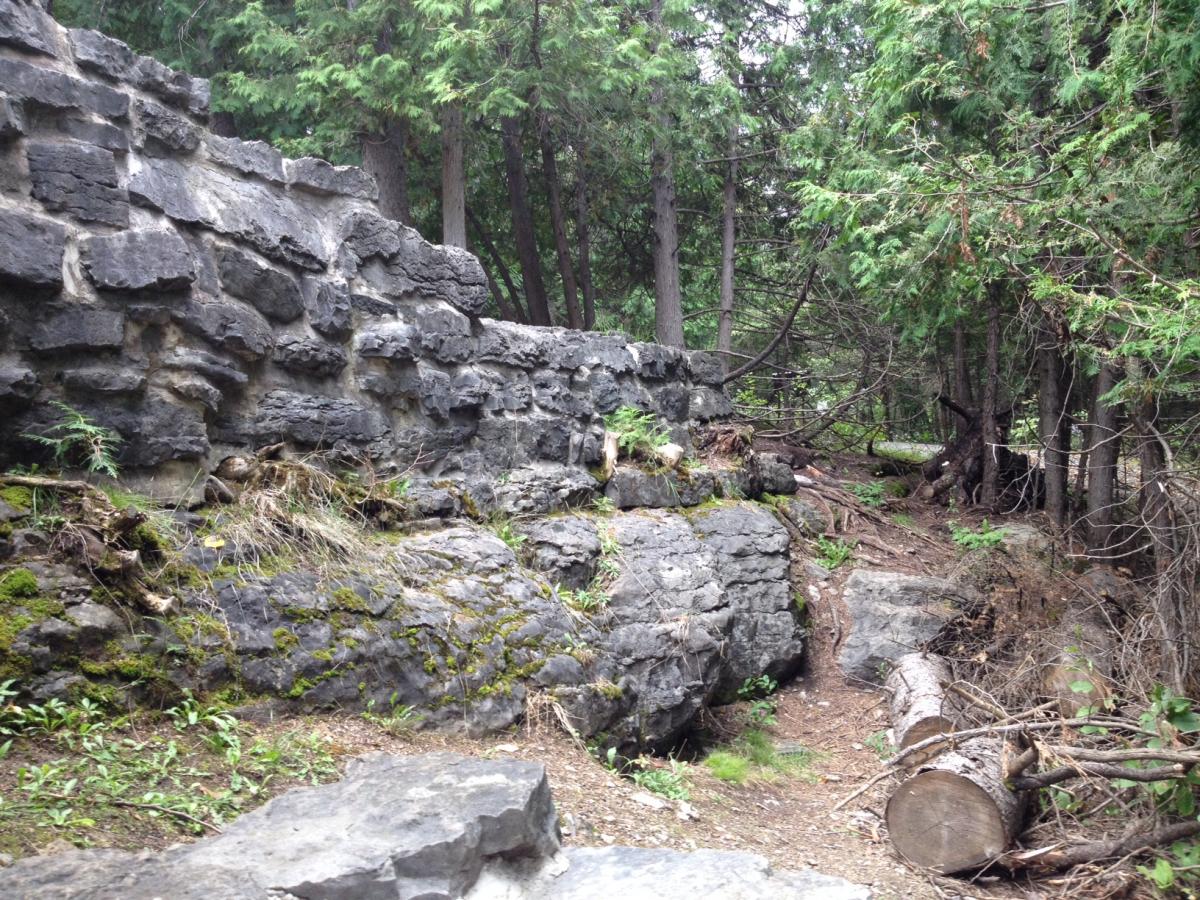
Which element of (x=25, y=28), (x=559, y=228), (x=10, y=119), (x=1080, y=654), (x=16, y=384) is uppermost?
(x=559, y=228)

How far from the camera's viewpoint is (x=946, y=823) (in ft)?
15.3

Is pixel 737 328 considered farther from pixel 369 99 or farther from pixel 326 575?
pixel 326 575

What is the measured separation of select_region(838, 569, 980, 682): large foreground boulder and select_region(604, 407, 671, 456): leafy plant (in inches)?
85.5

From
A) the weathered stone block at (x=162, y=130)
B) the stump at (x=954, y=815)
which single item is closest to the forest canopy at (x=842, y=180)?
the stump at (x=954, y=815)

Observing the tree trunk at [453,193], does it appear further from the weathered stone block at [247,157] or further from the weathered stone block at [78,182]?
the weathered stone block at [78,182]

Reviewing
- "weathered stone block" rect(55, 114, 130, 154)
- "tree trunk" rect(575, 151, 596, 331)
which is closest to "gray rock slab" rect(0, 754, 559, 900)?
→ "weathered stone block" rect(55, 114, 130, 154)

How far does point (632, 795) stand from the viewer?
456 centimetres

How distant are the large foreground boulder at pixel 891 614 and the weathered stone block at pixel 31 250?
609cm

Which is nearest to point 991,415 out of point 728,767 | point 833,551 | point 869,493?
point 869,493

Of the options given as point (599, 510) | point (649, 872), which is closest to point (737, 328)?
point (599, 510)

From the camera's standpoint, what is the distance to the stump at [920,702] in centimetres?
578

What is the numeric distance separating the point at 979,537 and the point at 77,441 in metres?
7.05

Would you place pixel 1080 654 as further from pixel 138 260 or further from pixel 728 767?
pixel 138 260

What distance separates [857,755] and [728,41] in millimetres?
8320
